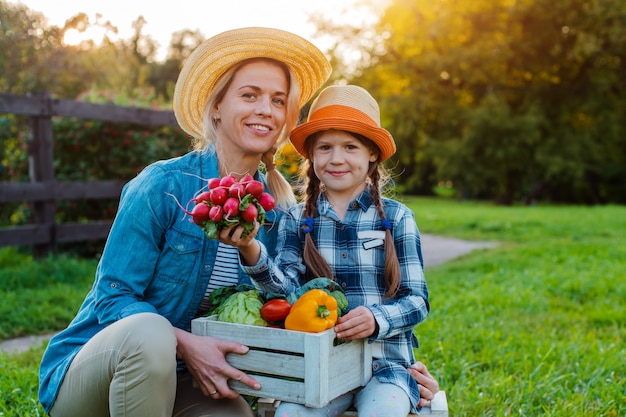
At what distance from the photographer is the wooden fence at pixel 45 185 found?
7.14 metres

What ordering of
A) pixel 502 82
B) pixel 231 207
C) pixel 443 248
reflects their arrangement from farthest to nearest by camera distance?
pixel 502 82 < pixel 443 248 < pixel 231 207

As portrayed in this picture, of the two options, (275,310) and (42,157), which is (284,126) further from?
(42,157)

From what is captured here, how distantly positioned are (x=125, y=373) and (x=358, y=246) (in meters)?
1.15

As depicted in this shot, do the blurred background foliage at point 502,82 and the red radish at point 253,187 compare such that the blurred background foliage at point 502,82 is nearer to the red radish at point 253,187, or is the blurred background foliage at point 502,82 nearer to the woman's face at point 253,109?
the woman's face at point 253,109

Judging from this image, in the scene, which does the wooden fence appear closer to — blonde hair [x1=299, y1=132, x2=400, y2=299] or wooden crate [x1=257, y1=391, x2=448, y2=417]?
blonde hair [x1=299, y1=132, x2=400, y2=299]

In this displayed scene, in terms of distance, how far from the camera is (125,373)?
87.0 inches

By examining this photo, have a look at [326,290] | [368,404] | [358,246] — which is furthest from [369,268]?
[368,404]

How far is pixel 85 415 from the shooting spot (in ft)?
7.89

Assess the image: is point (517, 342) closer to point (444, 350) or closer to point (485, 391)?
point (444, 350)

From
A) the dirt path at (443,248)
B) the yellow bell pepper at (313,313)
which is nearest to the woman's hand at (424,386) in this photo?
the yellow bell pepper at (313,313)

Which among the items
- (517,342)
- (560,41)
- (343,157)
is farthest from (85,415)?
(560,41)

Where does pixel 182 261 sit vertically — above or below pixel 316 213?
below

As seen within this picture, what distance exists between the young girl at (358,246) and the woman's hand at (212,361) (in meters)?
0.32

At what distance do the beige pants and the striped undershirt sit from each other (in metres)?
0.44
